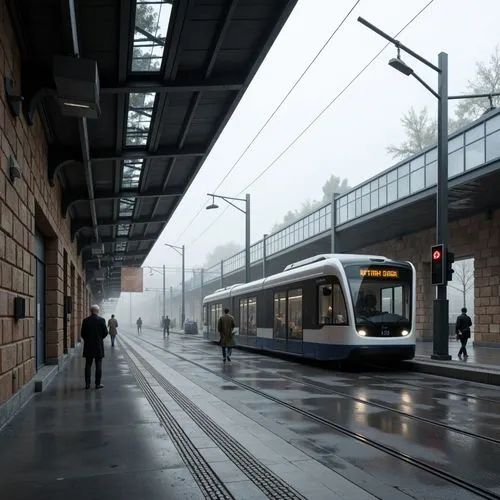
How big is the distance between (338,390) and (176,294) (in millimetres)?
103600

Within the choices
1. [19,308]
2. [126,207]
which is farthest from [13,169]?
[126,207]

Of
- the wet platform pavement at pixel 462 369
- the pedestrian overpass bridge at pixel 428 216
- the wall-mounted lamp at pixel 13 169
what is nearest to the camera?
the wall-mounted lamp at pixel 13 169

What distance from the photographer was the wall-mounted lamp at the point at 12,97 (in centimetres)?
828

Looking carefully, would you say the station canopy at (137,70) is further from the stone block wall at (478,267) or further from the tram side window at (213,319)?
the tram side window at (213,319)

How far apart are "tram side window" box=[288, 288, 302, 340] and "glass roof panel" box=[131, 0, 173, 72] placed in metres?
10.7

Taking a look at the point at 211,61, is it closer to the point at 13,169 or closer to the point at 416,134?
the point at 13,169

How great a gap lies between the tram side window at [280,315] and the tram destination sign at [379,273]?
193 inches

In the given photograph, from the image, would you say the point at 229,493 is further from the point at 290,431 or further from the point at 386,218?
the point at 386,218

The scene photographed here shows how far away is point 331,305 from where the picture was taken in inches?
682

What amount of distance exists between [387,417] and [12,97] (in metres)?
6.99

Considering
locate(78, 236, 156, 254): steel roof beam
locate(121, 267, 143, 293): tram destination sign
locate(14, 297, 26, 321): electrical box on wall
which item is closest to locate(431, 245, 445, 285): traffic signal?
locate(14, 297, 26, 321): electrical box on wall

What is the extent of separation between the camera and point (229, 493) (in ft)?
17.5

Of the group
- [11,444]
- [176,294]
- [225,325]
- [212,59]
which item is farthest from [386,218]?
[176,294]

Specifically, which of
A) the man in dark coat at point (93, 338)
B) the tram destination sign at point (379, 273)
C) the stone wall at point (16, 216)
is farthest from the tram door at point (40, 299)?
the tram destination sign at point (379, 273)
